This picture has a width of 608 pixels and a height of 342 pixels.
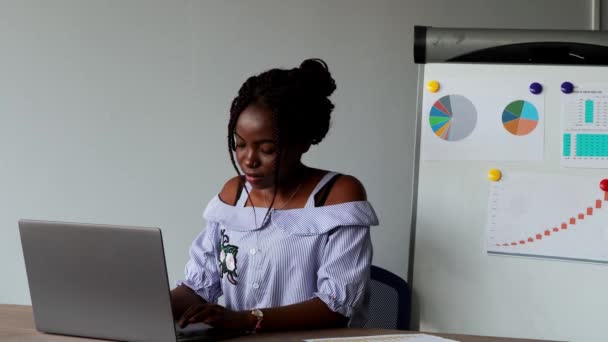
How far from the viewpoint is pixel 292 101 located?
6.20ft

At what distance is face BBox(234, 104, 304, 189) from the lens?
72.7 inches

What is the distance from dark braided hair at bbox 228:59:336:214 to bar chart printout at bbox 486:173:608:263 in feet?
1.97

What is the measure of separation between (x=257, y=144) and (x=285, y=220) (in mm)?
185

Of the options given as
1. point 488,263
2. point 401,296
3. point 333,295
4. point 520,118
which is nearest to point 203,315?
point 333,295

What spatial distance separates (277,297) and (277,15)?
1.24 metres

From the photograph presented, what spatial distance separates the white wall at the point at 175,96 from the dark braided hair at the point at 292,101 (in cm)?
81

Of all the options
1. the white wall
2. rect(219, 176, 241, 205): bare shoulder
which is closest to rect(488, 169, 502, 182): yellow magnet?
the white wall

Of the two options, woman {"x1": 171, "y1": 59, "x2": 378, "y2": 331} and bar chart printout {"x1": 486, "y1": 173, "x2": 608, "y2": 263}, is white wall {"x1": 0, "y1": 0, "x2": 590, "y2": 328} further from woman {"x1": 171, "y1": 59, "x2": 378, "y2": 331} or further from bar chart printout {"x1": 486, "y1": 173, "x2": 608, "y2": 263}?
woman {"x1": 171, "y1": 59, "x2": 378, "y2": 331}

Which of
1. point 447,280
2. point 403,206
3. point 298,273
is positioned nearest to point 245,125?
point 298,273

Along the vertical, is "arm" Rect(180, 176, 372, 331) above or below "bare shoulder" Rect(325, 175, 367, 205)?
below

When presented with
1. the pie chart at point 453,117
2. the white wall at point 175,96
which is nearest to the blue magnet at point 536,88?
the pie chart at point 453,117

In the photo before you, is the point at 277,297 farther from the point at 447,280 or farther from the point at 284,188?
the point at 447,280

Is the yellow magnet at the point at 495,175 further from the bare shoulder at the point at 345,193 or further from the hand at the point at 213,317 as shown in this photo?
the hand at the point at 213,317

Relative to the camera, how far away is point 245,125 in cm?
186
